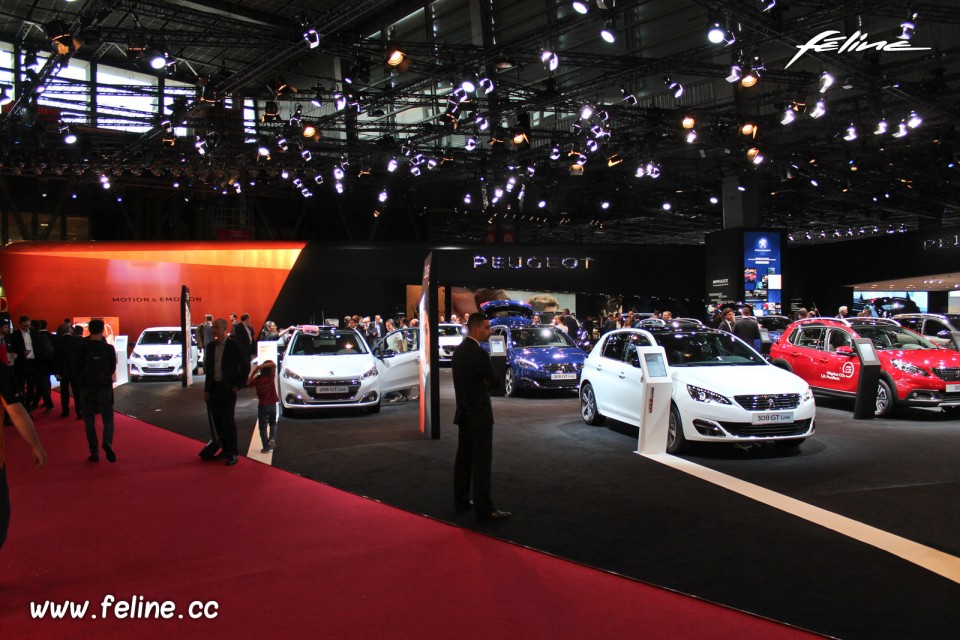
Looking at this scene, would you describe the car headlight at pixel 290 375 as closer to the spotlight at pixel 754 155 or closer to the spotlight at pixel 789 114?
the spotlight at pixel 789 114

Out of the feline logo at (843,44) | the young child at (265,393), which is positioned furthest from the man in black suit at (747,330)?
the young child at (265,393)

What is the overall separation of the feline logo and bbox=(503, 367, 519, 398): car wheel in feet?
25.9

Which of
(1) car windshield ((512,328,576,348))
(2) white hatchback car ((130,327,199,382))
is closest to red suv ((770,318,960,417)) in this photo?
(1) car windshield ((512,328,576,348))

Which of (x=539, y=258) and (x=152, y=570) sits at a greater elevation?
(x=539, y=258)

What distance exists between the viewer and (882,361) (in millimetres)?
10391

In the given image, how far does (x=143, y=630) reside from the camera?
3.65m

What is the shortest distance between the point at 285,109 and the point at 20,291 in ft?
41.0

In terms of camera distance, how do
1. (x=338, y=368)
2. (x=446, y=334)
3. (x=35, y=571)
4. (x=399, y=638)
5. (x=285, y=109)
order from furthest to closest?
(x=285, y=109) < (x=446, y=334) < (x=338, y=368) < (x=35, y=571) < (x=399, y=638)

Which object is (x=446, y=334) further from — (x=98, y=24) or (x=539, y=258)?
(x=98, y=24)

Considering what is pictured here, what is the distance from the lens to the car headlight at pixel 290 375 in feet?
36.4

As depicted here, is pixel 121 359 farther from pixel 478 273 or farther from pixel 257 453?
pixel 478 273

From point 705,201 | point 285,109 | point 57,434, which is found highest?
point 285,109

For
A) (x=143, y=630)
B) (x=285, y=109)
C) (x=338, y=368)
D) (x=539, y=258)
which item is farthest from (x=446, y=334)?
(x=143, y=630)

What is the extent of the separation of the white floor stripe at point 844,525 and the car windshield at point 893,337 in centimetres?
531
